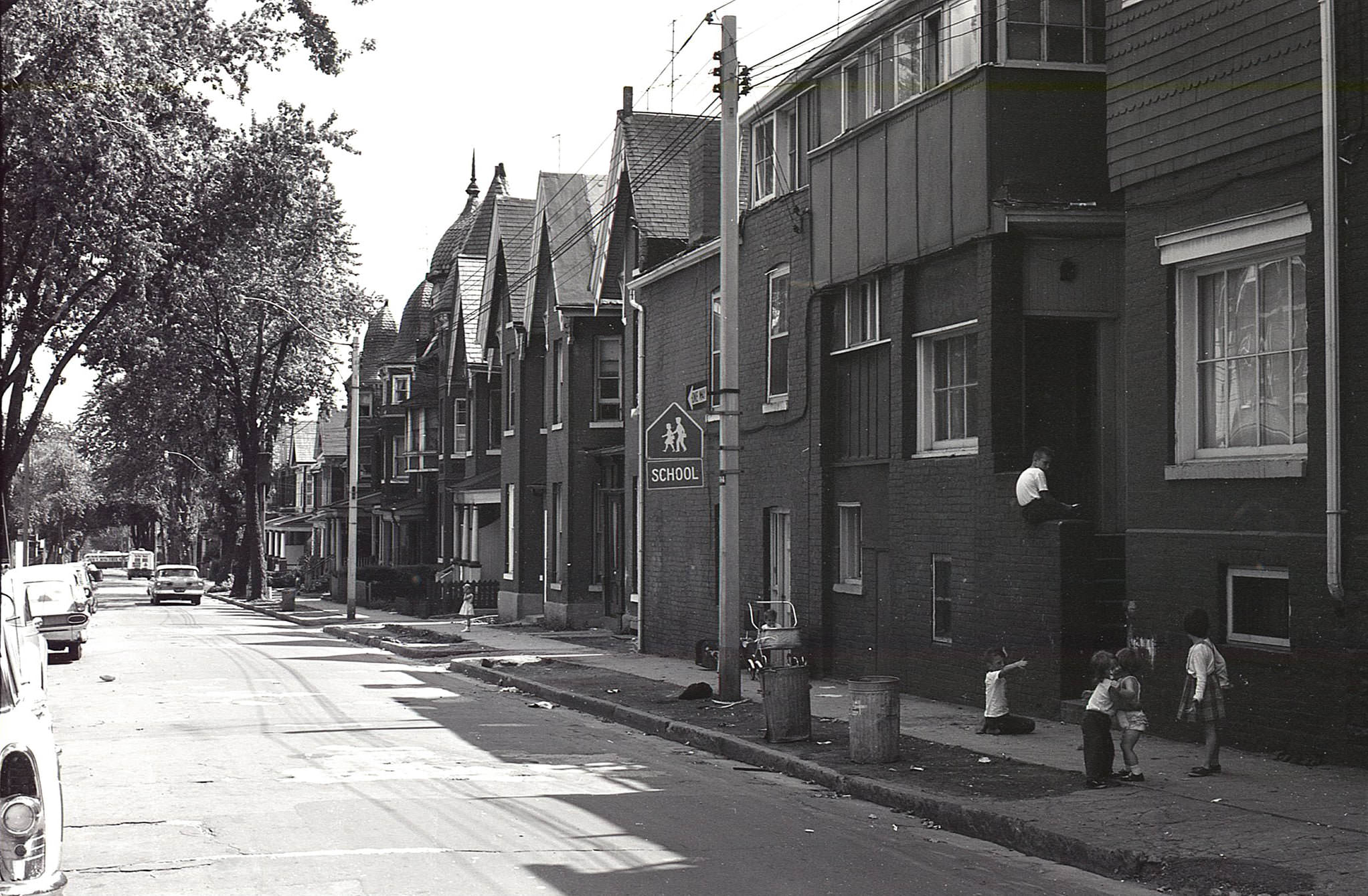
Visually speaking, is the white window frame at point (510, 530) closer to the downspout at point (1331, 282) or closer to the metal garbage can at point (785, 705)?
the metal garbage can at point (785, 705)

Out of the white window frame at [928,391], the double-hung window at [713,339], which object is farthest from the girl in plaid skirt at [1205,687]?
the double-hung window at [713,339]

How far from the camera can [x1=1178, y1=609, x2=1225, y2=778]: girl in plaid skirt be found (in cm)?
1105

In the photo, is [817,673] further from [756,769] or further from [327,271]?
[327,271]

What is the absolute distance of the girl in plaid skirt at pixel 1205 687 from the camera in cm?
1105

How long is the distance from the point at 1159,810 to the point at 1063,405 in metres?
7.11

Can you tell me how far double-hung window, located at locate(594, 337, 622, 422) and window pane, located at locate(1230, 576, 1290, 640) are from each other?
23.3m

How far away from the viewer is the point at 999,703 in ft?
45.5

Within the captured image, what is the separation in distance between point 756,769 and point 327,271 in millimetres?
43233

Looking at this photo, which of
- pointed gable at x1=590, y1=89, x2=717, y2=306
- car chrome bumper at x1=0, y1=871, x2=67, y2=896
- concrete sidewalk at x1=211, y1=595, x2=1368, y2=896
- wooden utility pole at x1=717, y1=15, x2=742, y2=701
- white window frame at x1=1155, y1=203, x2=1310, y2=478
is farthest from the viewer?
pointed gable at x1=590, y1=89, x2=717, y2=306

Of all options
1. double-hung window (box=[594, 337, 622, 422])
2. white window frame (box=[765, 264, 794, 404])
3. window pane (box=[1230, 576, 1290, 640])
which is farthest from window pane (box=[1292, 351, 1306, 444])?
double-hung window (box=[594, 337, 622, 422])

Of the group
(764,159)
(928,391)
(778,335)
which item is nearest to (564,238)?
(764,159)

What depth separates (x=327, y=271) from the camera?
5309 centimetres

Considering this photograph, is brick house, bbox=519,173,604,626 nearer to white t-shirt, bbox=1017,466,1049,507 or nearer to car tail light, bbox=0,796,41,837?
white t-shirt, bbox=1017,466,1049,507

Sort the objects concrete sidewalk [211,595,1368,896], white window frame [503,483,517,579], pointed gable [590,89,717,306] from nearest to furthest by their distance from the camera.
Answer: concrete sidewalk [211,595,1368,896] < pointed gable [590,89,717,306] < white window frame [503,483,517,579]
